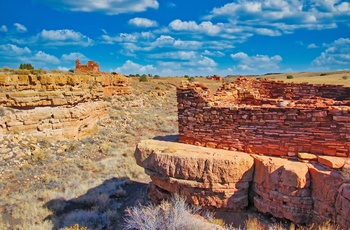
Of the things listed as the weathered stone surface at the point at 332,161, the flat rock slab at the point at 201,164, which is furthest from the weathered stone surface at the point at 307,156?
the flat rock slab at the point at 201,164

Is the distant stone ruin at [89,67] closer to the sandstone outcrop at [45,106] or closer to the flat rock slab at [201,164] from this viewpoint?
the sandstone outcrop at [45,106]

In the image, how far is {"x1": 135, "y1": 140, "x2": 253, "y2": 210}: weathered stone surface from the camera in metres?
5.61

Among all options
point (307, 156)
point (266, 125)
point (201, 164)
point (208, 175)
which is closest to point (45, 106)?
point (201, 164)

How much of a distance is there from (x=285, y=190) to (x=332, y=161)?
3.16 feet

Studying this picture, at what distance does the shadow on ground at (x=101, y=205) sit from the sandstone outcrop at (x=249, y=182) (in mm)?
1320

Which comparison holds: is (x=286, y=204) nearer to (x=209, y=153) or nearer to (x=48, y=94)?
(x=209, y=153)

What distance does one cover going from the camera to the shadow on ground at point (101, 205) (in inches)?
270

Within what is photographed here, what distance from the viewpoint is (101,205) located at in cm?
774

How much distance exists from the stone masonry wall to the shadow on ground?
253 centimetres

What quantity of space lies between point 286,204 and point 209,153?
1744mm

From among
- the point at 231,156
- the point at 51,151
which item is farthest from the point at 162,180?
the point at 51,151

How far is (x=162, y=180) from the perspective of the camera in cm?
627

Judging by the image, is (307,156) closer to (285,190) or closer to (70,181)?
(285,190)

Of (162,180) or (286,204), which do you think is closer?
(286,204)
